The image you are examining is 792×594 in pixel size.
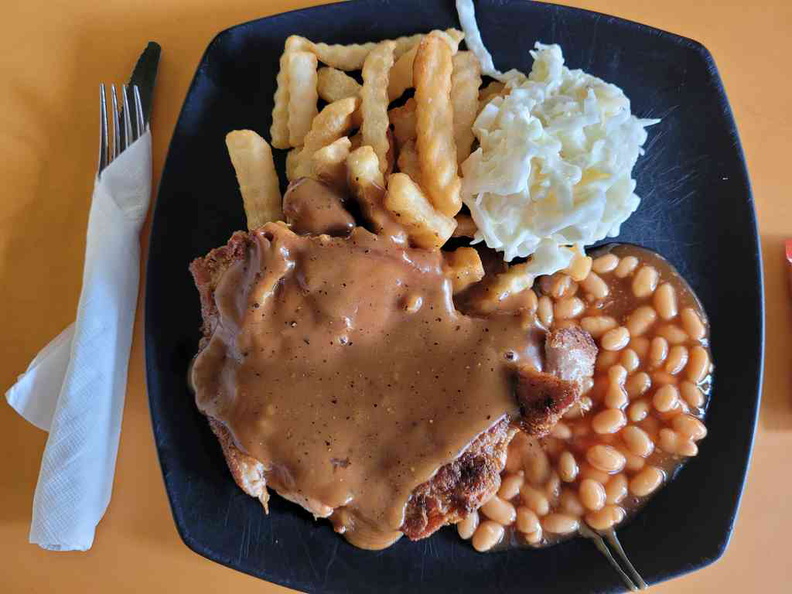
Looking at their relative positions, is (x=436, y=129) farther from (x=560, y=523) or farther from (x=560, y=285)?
(x=560, y=523)

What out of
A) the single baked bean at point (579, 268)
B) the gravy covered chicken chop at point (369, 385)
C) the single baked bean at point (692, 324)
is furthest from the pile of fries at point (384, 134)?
the single baked bean at point (692, 324)

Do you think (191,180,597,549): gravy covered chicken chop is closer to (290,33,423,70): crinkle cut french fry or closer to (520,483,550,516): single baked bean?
(520,483,550,516): single baked bean

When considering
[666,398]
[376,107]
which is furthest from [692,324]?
[376,107]

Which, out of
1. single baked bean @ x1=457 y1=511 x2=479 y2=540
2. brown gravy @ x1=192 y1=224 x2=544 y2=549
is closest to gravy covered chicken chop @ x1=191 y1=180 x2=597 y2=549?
brown gravy @ x1=192 y1=224 x2=544 y2=549

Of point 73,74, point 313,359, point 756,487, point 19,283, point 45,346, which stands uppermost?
point 73,74

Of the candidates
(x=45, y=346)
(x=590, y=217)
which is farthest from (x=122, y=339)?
(x=590, y=217)

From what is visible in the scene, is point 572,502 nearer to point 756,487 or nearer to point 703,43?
point 756,487

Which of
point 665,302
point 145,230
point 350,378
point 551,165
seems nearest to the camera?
point 350,378
